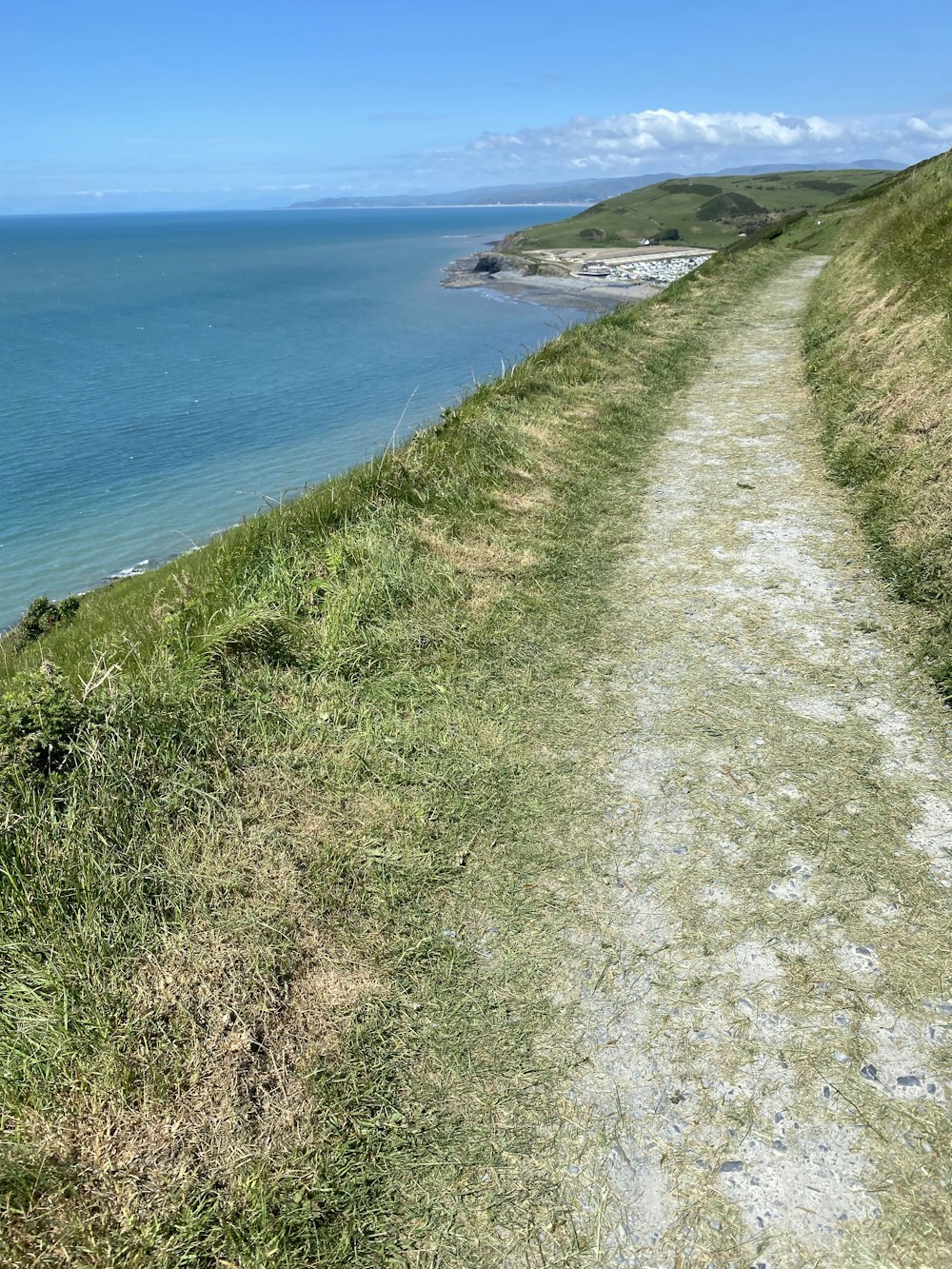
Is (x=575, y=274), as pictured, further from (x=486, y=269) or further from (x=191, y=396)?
(x=191, y=396)

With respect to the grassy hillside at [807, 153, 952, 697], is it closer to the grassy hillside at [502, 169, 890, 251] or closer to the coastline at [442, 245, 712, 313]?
the coastline at [442, 245, 712, 313]

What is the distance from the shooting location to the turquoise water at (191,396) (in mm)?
29766

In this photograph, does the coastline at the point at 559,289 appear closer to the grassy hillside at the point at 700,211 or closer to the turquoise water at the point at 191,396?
the turquoise water at the point at 191,396

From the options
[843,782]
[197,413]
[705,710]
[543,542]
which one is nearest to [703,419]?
[543,542]

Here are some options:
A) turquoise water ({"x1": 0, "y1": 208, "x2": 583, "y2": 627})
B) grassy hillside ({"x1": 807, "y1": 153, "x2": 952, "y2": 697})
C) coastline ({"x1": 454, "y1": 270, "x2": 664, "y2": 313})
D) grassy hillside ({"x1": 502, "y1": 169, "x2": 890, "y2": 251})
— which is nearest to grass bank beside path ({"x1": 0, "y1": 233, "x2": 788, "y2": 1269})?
turquoise water ({"x1": 0, "y1": 208, "x2": 583, "y2": 627})

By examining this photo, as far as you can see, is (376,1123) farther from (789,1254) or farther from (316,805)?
(316,805)

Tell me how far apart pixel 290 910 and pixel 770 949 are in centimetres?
260

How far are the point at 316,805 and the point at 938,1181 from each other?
372 cm

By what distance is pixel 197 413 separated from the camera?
46250mm

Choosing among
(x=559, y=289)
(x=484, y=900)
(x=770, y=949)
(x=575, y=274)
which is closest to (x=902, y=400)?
(x=770, y=949)

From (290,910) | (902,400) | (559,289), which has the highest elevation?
(559,289)

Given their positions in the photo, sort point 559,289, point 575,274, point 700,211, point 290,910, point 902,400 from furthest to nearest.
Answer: point 700,211
point 575,274
point 559,289
point 902,400
point 290,910

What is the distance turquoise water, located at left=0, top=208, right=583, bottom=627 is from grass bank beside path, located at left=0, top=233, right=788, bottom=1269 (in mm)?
2257

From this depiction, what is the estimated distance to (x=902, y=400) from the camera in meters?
10.4
